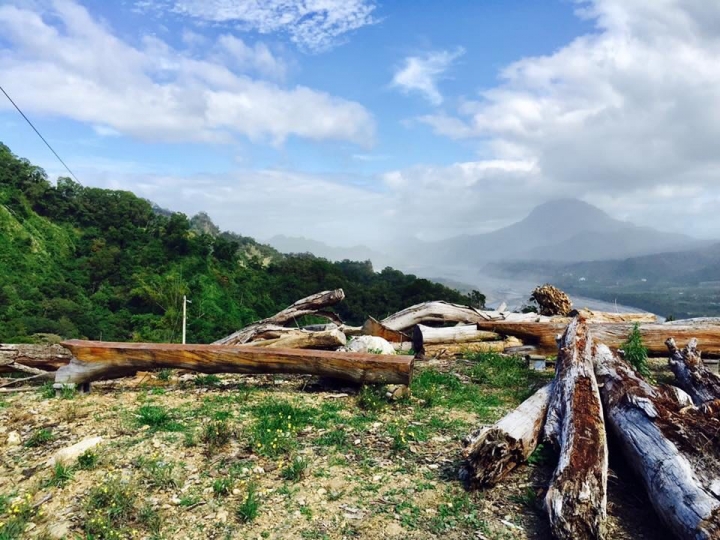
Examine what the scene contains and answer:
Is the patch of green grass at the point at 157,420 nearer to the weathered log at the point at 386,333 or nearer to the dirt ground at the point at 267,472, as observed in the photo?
the dirt ground at the point at 267,472

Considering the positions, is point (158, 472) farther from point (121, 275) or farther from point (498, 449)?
point (121, 275)

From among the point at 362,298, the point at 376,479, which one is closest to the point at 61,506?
the point at 376,479

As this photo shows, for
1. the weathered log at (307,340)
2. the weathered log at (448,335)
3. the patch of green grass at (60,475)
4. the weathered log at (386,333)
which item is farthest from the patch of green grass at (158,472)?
the weathered log at (386,333)

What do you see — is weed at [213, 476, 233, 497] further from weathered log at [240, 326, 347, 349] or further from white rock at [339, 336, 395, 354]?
weathered log at [240, 326, 347, 349]

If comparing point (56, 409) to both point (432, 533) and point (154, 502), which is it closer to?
point (154, 502)

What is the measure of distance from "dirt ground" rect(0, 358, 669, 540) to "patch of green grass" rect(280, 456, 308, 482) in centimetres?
1

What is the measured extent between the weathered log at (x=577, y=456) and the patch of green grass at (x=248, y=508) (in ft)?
7.51

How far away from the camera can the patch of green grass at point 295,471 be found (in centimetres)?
445

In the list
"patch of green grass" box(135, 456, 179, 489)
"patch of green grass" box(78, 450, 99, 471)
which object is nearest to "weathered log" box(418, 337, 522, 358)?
"patch of green grass" box(135, 456, 179, 489)

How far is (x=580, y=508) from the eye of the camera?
11.1 feet

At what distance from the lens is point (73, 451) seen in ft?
16.0

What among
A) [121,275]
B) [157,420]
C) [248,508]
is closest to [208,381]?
[157,420]

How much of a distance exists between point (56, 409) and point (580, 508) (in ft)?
21.2

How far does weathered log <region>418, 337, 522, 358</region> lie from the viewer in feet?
34.0
